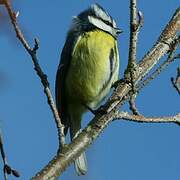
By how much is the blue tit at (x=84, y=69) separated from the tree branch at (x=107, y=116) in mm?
2176

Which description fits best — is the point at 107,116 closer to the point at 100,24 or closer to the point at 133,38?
the point at 133,38

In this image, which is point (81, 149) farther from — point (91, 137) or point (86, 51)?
point (86, 51)

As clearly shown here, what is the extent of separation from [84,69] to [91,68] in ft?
0.28

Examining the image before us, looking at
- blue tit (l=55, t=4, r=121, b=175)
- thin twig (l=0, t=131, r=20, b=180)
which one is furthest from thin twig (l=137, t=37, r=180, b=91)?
blue tit (l=55, t=4, r=121, b=175)

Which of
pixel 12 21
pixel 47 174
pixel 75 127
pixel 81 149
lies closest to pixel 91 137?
pixel 81 149

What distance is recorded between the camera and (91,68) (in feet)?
16.5

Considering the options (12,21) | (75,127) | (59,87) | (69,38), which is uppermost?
(12,21)

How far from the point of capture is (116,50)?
17.0 feet

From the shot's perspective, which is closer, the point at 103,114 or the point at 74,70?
the point at 103,114

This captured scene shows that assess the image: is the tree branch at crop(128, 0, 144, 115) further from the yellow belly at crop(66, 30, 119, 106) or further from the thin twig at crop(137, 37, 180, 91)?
the yellow belly at crop(66, 30, 119, 106)

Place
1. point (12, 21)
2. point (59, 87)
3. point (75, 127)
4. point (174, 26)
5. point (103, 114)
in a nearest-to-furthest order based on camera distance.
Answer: point (12, 21), point (103, 114), point (174, 26), point (75, 127), point (59, 87)

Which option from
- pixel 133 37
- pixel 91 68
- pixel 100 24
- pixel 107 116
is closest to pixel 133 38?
pixel 133 37

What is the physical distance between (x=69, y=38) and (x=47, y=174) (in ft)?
11.8

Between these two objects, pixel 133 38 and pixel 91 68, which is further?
pixel 91 68
